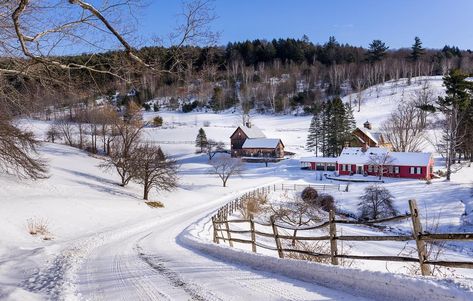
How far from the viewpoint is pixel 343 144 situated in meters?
65.9

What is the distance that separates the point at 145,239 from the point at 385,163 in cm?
4180

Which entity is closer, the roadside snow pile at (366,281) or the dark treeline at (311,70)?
the roadside snow pile at (366,281)

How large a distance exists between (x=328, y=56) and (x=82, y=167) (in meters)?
122

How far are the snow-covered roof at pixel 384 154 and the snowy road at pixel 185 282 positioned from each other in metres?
46.2

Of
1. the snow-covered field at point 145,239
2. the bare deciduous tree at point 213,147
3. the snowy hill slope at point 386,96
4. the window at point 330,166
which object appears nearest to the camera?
the snow-covered field at point 145,239

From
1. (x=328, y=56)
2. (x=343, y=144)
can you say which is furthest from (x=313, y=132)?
(x=328, y=56)

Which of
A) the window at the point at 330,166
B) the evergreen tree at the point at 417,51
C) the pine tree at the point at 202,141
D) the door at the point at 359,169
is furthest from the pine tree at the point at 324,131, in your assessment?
the evergreen tree at the point at 417,51

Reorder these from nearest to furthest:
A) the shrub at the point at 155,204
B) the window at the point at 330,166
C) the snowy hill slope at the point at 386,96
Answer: the shrub at the point at 155,204
the window at the point at 330,166
the snowy hill slope at the point at 386,96

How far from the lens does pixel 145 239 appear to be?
1648cm

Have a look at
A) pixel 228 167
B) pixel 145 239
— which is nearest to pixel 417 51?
pixel 228 167

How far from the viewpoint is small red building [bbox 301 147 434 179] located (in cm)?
5006

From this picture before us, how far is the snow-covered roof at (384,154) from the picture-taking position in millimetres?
50253

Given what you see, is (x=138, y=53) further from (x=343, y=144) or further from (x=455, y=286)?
(x=343, y=144)

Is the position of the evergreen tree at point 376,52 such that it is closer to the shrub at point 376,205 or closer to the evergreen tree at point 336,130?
the evergreen tree at point 336,130
